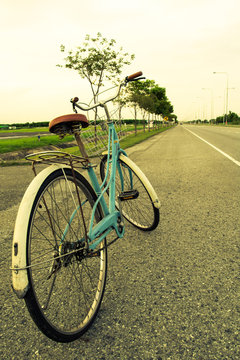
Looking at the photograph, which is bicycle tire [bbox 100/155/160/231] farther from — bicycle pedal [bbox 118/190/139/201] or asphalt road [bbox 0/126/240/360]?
asphalt road [bbox 0/126/240/360]

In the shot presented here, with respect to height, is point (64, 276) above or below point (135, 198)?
below

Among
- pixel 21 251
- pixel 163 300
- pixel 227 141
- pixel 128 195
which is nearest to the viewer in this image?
pixel 21 251

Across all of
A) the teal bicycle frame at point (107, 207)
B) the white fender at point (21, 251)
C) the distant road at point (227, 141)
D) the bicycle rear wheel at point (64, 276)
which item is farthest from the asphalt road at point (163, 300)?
the distant road at point (227, 141)

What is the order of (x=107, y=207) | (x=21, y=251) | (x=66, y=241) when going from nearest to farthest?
(x=21, y=251) < (x=66, y=241) < (x=107, y=207)

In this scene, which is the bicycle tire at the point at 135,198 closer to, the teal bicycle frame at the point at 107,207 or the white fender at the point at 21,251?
the teal bicycle frame at the point at 107,207

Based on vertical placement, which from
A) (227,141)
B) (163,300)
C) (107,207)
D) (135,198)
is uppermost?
(107,207)

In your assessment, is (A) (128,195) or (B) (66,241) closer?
(B) (66,241)

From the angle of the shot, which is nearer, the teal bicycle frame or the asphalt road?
the asphalt road

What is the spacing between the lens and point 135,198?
2.73 metres

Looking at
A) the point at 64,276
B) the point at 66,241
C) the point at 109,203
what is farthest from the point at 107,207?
the point at 64,276

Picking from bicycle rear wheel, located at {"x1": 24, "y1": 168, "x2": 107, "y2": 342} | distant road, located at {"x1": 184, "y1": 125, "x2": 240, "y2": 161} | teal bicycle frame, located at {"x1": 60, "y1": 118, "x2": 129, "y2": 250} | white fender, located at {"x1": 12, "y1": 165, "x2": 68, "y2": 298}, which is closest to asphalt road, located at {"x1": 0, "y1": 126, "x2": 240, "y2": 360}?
bicycle rear wheel, located at {"x1": 24, "y1": 168, "x2": 107, "y2": 342}

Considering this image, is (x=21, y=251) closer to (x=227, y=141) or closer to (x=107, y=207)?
(x=107, y=207)

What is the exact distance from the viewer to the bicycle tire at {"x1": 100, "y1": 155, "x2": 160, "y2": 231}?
274 centimetres

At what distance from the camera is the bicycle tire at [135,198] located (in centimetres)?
274
